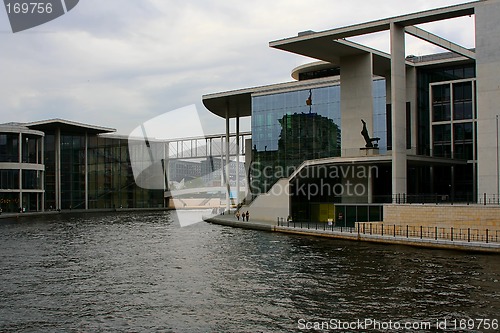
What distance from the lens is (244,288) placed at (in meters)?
25.1

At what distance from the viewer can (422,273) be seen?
91.1 feet

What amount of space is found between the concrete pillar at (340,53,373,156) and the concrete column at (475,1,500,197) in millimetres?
13833

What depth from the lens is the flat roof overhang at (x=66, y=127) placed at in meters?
96.5

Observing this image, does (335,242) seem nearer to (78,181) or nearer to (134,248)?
(134,248)

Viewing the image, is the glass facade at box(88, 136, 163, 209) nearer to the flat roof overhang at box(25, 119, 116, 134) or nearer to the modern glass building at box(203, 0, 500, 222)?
the flat roof overhang at box(25, 119, 116, 134)

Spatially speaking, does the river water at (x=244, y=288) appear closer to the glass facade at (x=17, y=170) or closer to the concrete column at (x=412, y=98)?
the concrete column at (x=412, y=98)

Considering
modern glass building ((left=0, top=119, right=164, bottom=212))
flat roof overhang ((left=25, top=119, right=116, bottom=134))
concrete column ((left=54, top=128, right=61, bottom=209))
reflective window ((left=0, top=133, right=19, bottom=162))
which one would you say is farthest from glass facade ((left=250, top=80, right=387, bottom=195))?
concrete column ((left=54, top=128, right=61, bottom=209))

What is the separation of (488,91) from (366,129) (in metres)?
14.2

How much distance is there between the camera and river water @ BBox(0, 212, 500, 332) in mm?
19688

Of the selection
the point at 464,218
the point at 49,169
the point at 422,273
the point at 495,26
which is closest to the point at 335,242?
the point at 464,218

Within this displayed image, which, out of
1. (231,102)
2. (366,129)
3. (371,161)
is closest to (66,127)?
(231,102)

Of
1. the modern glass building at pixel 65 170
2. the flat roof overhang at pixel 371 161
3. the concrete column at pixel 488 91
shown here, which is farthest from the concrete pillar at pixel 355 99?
the modern glass building at pixel 65 170

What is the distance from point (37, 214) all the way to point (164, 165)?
120 ft

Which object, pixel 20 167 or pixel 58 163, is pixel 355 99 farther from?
pixel 58 163
